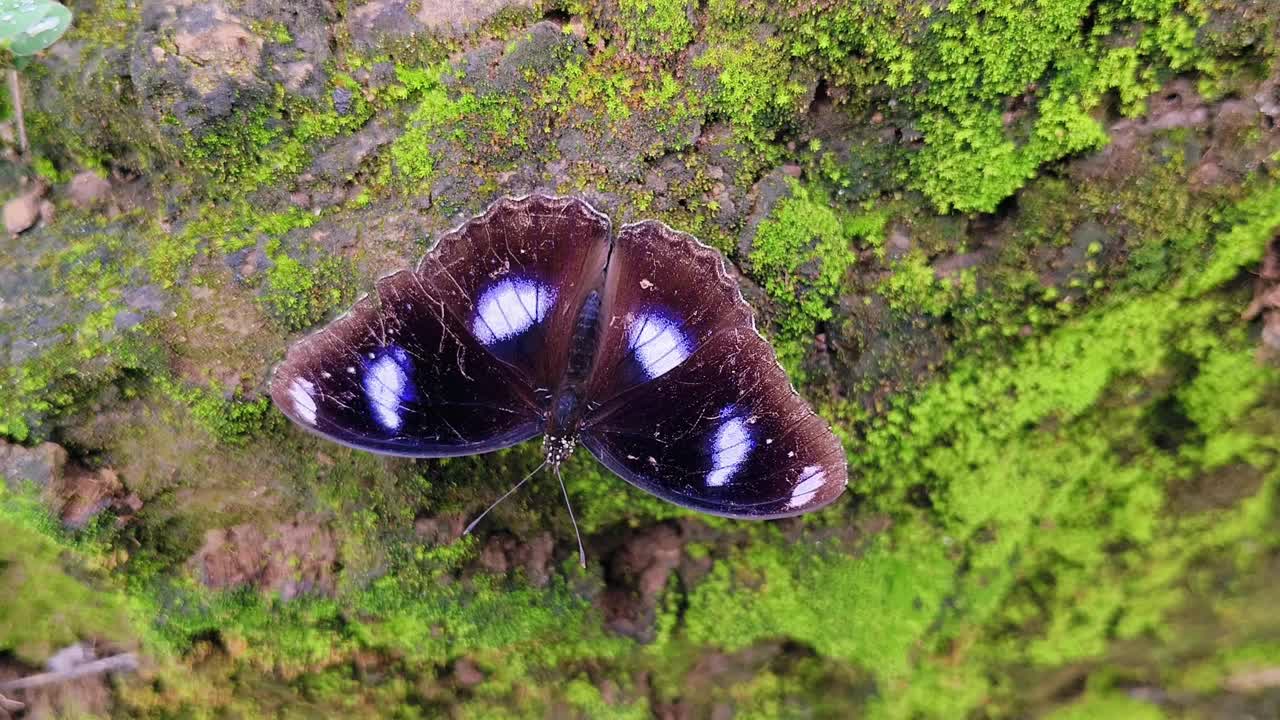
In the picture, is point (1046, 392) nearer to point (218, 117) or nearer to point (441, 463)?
point (441, 463)

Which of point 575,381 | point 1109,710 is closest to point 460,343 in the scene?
point 575,381

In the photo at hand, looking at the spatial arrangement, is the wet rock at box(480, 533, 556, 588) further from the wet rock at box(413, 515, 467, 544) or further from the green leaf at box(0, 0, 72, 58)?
the green leaf at box(0, 0, 72, 58)

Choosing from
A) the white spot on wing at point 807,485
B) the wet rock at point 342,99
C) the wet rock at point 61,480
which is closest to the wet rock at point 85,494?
the wet rock at point 61,480

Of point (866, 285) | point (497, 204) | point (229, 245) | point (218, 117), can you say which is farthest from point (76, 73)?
point (866, 285)

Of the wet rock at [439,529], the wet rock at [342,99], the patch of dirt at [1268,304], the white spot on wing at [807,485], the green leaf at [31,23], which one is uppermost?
the patch of dirt at [1268,304]

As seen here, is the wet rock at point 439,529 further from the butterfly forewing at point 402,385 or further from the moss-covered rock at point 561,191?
the butterfly forewing at point 402,385

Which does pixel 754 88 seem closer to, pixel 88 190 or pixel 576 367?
pixel 576 367
